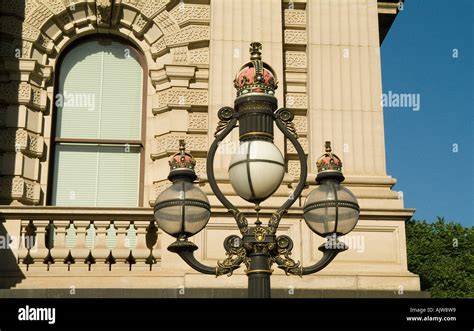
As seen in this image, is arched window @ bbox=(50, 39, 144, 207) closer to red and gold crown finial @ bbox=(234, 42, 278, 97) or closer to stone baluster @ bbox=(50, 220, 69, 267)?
stone baluster @ bbox=(50, 220, 69, 267)

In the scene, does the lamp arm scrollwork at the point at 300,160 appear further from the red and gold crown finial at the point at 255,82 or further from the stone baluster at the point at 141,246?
the stone baluster at the point at 141,246

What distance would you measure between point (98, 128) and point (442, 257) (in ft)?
119

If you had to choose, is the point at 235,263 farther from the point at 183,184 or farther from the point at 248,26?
the point at 248,26

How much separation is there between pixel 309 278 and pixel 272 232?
21.6 feet

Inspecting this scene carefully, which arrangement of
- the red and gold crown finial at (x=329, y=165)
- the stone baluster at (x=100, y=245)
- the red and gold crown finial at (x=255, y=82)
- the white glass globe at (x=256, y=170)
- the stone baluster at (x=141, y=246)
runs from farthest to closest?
the stone baluster at (x=141, y=246), the stone baluster at (x=100, y=245), the red and gold crown finial at (x=329, y=165), the red and gold crown finial at (x=255, y=82), the white glass globe at (x=256, y=170)

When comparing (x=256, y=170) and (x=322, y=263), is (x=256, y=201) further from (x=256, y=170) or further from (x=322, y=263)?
(x=322, y=263)

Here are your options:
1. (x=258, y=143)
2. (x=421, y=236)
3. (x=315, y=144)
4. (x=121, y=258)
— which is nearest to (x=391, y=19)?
(x=315, y=144)

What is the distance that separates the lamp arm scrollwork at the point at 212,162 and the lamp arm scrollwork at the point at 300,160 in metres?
0.31

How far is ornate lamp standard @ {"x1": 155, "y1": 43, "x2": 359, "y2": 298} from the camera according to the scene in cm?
880

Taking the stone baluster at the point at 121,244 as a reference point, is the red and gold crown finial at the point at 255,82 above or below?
above

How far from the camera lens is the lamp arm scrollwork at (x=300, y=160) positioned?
29.5ft

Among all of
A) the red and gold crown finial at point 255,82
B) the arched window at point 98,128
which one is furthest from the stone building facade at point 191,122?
the red and gold crown finial at point 255,82

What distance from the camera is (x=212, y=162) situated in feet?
30.8

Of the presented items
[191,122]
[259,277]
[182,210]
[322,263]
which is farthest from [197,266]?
[191,122]
